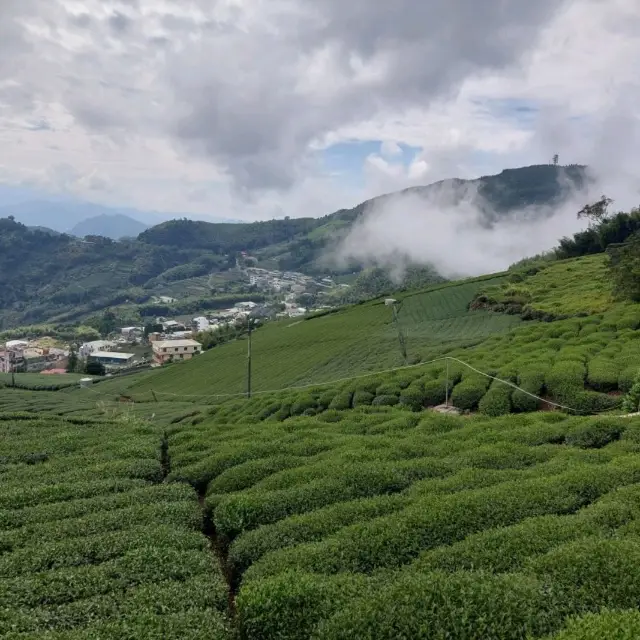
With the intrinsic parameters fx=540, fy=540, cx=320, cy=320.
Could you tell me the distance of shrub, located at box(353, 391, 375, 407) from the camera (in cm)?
2878

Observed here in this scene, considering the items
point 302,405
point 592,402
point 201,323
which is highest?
point 201,323

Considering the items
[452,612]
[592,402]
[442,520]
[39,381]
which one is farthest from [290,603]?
[39,381]

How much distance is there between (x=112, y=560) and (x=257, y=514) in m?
3.28

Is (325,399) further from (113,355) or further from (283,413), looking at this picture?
(113,355)

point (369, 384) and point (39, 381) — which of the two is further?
point (39, 381)

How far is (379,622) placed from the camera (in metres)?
7.62

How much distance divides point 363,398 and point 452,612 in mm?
21537

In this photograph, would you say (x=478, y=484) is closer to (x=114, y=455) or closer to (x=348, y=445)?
(x=348, y=445)

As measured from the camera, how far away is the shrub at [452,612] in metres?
7.31

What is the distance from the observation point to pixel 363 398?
2908 centimetres

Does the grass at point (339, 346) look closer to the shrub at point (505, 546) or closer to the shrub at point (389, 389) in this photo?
the shrub at point (389, 389)

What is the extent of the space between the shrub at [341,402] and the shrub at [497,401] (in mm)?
8154

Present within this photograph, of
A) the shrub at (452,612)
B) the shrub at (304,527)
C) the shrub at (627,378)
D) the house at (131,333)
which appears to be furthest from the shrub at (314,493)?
the house at (131,333)

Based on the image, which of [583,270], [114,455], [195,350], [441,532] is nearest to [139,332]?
[195,350]
